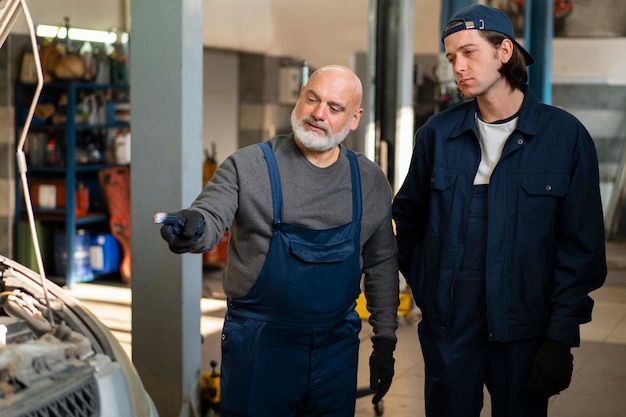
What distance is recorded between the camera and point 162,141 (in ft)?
14.8

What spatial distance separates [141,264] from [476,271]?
2.05 m

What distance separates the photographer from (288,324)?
9.86 ft

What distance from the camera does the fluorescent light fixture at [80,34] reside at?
927cm

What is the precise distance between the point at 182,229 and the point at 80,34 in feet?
24.5

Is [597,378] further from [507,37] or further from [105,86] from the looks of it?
[105,86]

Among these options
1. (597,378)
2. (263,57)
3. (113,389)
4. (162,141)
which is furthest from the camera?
(263,57)

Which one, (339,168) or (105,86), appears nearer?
(339,168)

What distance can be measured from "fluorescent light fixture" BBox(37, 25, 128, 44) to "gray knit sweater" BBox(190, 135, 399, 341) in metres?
6.63

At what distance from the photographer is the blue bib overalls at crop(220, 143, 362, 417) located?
2973 millimetres

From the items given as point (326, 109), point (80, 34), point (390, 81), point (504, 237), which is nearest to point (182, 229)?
point (326, 109)

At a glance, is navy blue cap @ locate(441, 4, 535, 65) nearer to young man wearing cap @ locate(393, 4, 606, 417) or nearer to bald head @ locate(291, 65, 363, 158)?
young man wearing cap @ locate(393, 4, 606, 417)

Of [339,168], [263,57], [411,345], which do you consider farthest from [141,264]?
[263,57]

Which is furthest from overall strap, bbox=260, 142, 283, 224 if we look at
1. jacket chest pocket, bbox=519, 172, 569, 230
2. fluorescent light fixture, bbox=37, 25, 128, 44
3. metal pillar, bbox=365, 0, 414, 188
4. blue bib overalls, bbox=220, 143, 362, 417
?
fluorescent light fixture, bbox=37, 25, 128, 44

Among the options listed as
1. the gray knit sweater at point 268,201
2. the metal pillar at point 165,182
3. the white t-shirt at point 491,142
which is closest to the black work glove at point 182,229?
the gray knit sweater at point 268,201
